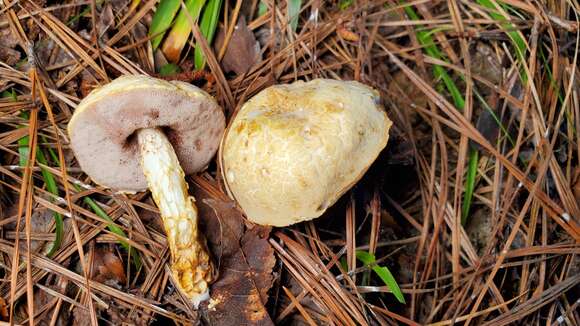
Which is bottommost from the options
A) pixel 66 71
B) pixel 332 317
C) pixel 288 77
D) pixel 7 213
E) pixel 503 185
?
pixel 332 317

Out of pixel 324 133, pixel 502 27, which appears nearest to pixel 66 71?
pixel 324 133

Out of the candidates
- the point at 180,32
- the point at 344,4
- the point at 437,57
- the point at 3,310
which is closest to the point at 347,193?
the point at 437,57

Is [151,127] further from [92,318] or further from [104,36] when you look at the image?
[92,318]

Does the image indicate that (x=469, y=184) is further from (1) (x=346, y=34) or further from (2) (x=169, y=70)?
(2) (x=169, y=70)

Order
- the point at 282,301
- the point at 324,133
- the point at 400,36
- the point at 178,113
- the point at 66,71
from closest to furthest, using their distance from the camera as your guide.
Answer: the point at 324,133 < the point at 178,113 < the point at 282,301 < the point at 66,71 < the point at 400,36

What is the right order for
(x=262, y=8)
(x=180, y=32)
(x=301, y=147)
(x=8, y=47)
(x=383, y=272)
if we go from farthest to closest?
(x=262, y=8) → (x=180, y=32) → (x=8, y=47) → (x=383, y=272) → (x=301, y=147)

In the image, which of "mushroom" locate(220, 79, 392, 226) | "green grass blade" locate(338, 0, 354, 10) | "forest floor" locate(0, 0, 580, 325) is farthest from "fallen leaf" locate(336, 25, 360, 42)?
"mushroom" locate(220, 79, 392, 226)
